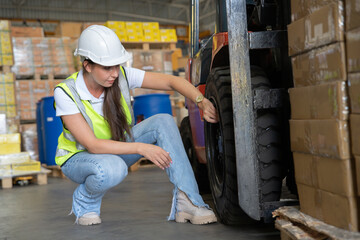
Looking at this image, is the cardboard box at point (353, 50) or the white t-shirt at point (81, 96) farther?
the white t-shirt at point (81, 96)

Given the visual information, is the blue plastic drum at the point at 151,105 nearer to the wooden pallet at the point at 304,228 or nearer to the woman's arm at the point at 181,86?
the woman's arm at the point at 181,86

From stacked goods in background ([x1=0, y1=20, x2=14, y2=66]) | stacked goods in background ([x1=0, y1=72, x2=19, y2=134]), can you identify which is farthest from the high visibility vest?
stacked goods in background ([x1=0, y1=20, x2=14, y2=66])

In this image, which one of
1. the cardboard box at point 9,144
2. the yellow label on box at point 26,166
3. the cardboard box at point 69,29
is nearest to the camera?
the yellow label on box at point 26,166

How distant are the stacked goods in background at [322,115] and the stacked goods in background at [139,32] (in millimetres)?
6877

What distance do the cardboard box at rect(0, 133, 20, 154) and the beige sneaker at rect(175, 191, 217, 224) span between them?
163 inches

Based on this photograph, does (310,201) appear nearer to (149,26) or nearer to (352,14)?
(352,14)

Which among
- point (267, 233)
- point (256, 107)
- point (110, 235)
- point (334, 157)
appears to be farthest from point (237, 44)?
point (110, 235)

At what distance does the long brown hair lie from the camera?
290cm

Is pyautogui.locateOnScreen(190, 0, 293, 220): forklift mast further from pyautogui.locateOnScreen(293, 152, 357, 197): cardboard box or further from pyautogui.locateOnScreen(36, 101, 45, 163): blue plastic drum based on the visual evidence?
pyautogui.locateOnScreen(36, 101, 45, 163): blue plastic drum

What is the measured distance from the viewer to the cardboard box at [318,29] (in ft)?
5.35

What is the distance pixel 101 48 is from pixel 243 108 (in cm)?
96

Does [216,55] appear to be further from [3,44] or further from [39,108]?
[3,44]

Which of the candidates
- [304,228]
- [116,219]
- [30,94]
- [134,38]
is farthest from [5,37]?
[304,228]

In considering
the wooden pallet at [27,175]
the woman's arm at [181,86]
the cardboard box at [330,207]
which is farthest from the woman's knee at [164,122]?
the wooden pallet at [27,175]
